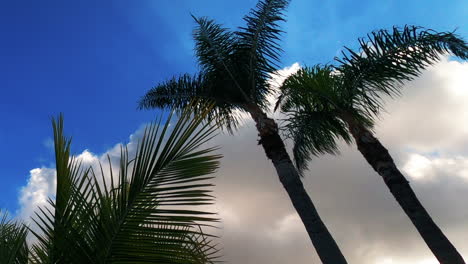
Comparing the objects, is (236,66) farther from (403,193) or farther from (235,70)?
(403,193)

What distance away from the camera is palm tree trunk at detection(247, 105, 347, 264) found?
7594mm

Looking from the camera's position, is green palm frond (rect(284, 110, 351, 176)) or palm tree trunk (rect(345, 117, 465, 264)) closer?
palm tree trunk (rect(345, 117, 465, 264))

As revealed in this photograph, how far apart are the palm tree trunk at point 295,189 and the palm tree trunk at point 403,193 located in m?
1.54

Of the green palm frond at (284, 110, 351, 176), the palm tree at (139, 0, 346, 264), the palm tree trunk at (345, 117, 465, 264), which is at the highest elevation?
the palm tree at (139, 0, 346, 264)

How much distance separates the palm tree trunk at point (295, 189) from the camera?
24.9ft

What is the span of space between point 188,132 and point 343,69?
8008 millimetres

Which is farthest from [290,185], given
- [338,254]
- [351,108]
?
[351,108]

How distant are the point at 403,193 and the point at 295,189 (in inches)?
83.6

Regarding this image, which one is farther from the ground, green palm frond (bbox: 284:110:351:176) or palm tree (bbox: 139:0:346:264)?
palm tree (bbox: 139:0:346:264)

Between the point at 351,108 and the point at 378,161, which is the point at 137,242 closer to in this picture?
the point at 378,161

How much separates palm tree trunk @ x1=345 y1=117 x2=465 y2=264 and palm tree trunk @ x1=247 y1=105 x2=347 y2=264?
5.07 feet

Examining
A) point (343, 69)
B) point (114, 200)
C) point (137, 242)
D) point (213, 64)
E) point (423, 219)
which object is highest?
point (213, 64)

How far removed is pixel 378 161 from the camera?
8328 mm

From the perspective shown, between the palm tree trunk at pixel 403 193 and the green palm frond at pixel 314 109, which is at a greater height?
the green palm frond at pixel 314 109
